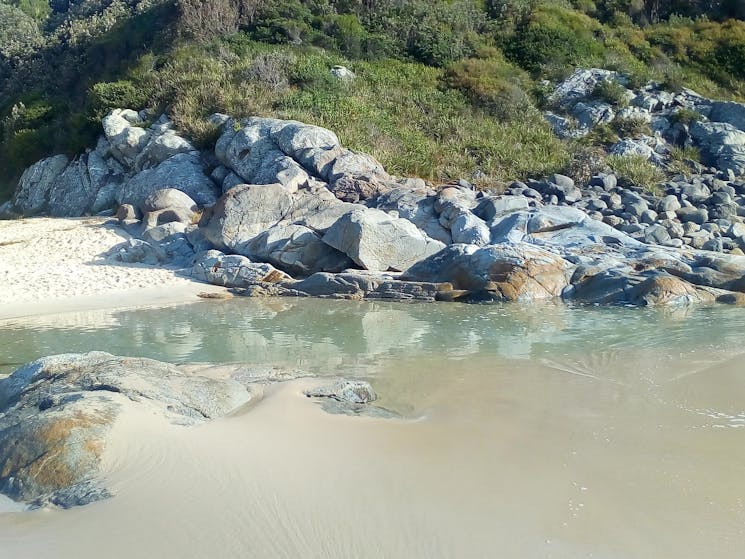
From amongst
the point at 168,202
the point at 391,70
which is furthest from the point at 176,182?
the point at 391,70

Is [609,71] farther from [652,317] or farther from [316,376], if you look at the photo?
[316,376]

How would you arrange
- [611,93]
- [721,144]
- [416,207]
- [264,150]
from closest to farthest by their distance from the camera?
[416,207] → [264,150] → [721,144] → [611,93]

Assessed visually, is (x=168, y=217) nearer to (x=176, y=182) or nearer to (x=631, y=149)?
(x=176, y=182)

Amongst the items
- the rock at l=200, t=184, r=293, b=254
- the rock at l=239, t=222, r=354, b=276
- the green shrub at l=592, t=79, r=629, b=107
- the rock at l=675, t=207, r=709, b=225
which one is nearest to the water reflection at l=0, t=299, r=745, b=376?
the rock at l=239, t=222, r=354, b=276

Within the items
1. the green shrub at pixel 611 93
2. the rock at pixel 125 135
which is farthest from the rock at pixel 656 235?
the rock at pixel 125 135

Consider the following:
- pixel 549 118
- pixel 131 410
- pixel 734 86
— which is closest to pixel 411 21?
pixel 549 118

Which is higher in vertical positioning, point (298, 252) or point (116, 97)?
point (116, 97)

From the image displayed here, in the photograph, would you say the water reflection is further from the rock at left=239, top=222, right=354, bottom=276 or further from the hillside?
the hillside
